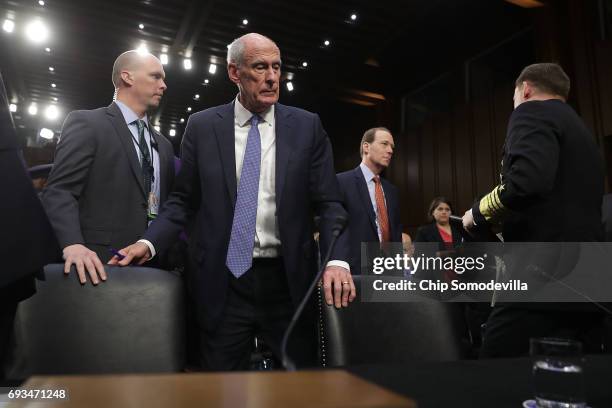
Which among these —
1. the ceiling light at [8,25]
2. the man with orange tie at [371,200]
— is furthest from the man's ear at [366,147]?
the ceiling light at [8,25]

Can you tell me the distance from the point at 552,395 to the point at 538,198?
105 centimetres

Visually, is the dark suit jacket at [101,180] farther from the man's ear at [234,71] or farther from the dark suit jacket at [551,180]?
the dark suit jacket at [551,180]

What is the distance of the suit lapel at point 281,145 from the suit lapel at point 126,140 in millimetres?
611

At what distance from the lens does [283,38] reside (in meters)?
6.81

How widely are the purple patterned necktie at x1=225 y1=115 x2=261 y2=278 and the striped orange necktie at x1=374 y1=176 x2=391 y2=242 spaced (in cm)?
171

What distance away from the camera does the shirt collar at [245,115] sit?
156 cm

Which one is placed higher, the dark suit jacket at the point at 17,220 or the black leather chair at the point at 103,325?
the dark suit jacket at the point at 17,220

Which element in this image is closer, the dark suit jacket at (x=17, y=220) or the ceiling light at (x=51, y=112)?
the dark suit jacket at (x=17, y=220)

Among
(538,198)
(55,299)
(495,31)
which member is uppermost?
(495,31)

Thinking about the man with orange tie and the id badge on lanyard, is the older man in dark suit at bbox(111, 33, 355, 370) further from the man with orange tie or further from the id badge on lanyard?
the man with orange tie

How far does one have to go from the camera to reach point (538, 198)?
157 centimetres

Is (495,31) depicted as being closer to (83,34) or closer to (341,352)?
(83,34)

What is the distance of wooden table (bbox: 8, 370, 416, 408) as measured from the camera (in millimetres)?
379

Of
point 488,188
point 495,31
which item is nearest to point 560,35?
point 495,31
